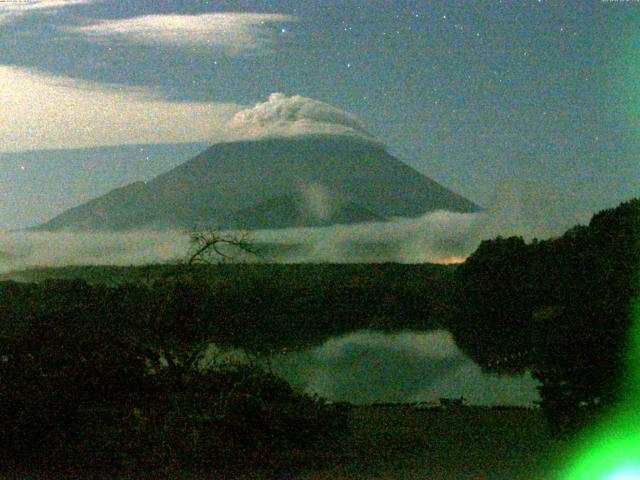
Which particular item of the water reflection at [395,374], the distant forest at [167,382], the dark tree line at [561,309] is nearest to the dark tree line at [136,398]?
the distant forest at [167,382]

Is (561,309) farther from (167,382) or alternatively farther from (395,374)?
(167,382)

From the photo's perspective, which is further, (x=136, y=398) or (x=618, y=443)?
(x=136, y=398)

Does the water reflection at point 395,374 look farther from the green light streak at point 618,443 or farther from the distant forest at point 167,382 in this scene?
the green light streak at point 618,443

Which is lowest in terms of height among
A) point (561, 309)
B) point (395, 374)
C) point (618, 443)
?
point (395, 374)

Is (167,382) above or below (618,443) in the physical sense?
above

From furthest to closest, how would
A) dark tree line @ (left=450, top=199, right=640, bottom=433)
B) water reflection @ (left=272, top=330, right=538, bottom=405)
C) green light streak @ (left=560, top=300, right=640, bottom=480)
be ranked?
water reflection @ (left=272, top=330, right=538, bottom=405) < dark tree line @ (left=450, top=199, right=640, bottom=433) < green light streak @ (left=560, top=300, right=640, bottom=480)

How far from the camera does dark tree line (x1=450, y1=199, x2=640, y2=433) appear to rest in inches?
275

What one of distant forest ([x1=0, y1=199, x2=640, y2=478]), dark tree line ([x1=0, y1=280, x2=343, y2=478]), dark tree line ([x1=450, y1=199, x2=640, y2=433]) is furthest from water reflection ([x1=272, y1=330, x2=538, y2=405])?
dark tree line ([x1=0, y1=280, x2=343, y2=478])

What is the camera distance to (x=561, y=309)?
11.6m

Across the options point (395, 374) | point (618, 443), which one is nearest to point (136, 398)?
point (618, 443)

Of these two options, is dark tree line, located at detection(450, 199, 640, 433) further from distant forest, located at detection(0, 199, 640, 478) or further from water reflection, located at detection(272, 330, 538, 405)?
water reflection, located at detection(272, 330, 538, 405)

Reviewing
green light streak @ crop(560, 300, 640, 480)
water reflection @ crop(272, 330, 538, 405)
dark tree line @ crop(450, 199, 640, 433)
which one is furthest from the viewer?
water reflection @ crop(272, 330, 538, 405)

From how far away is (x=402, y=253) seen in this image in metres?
51.0

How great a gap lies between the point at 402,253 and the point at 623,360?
4421cm
